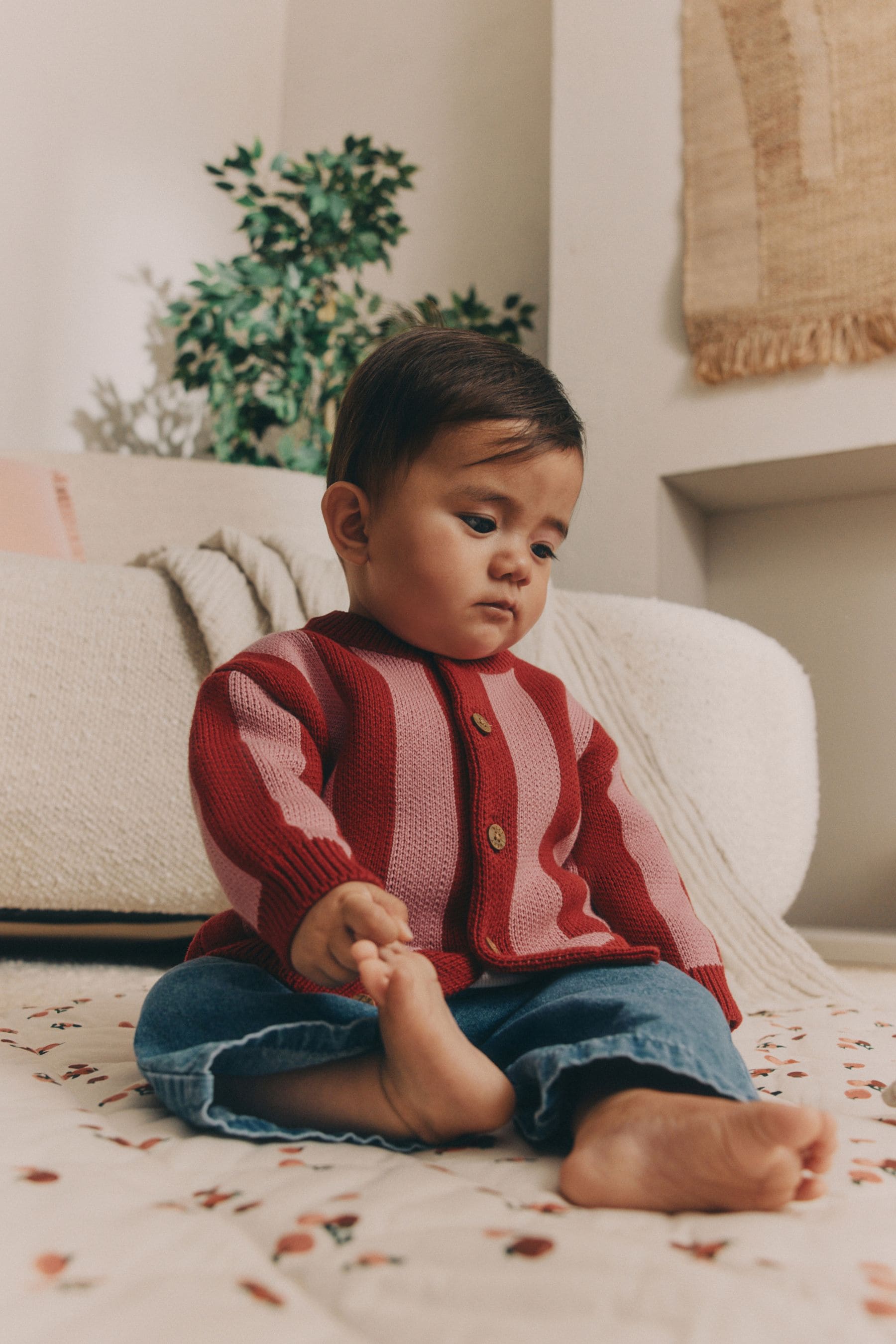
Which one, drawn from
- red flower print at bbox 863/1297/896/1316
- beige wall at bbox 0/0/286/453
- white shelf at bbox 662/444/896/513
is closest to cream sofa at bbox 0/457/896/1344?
red flower print at bbox 863/1297/896/1316

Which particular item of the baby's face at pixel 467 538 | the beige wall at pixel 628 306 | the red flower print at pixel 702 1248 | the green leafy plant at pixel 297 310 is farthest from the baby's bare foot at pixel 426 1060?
the green leafy plant at pixel 297 310

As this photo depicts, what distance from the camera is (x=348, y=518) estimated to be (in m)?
0.62

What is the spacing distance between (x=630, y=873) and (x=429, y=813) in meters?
0.14

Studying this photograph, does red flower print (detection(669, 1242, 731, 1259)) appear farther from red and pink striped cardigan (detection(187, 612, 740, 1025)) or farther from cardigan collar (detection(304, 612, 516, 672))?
cardigan collar (detection(304, 612, 516, 672))

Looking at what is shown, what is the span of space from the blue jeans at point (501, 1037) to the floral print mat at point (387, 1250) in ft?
0.07

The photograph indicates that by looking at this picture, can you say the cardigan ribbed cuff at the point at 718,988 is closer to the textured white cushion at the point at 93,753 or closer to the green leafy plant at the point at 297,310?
the textured white cushion at the point at 93,753

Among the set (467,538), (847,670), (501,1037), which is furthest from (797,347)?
(501,1037)

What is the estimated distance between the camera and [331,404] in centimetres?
213

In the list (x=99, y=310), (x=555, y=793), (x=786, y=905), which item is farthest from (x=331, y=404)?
(x=555, y=793)

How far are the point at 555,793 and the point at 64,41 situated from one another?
2111 mm

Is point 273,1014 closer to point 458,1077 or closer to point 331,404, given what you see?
point 458,1077

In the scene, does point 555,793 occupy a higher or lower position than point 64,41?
lower

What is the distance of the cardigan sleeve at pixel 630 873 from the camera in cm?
59

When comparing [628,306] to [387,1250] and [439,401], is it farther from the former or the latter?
[387,1250]
